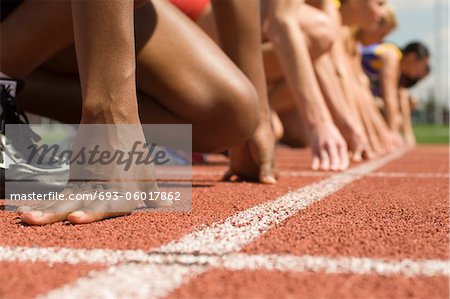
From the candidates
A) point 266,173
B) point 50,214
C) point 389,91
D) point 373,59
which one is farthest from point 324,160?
point 373,59

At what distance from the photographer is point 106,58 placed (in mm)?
1648

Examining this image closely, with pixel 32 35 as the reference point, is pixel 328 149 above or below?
below

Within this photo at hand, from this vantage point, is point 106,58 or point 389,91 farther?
point 389,91

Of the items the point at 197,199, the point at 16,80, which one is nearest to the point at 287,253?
the point at 197,199

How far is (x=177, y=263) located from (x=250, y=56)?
60.2 inches

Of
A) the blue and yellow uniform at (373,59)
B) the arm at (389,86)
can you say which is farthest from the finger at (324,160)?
the blue and yellow uniform at (373,59)

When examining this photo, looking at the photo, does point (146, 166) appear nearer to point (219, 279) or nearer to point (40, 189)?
point (40, 189)

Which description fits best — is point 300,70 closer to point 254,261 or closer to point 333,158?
point 333,158

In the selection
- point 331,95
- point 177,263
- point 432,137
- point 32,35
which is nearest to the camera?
point 177,263

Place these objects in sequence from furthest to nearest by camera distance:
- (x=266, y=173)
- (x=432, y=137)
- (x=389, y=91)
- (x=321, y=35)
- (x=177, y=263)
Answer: (x=432, y=137) < (x=389, y=91) < (x=321, y=35) < (x=266, y=173) < (x=177, y=263)

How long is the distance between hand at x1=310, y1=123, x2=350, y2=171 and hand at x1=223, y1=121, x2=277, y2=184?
809 millimetres

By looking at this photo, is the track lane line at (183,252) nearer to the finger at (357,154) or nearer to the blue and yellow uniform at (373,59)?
the finger at (357,154)

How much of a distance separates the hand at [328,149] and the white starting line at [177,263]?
206cm
